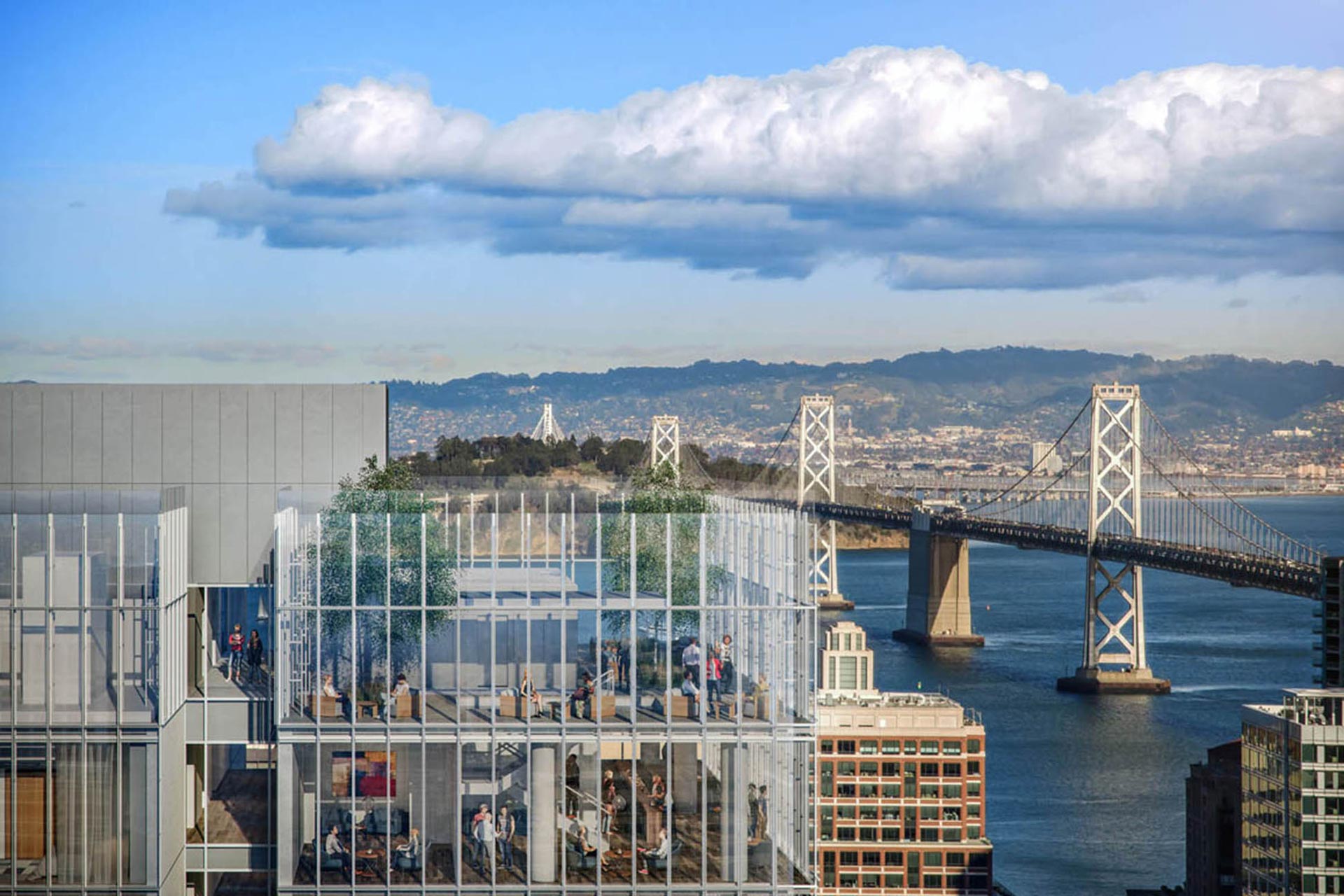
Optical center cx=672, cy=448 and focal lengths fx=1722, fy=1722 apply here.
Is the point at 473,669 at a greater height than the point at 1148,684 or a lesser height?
greater

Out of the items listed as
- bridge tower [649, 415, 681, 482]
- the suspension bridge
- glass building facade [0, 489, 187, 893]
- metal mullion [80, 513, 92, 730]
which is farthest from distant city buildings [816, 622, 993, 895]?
bridge tower [649, 415, 681, 482]

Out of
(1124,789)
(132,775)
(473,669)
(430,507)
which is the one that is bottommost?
(1124,789)

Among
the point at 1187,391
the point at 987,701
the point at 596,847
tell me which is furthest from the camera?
the point at 1187,391

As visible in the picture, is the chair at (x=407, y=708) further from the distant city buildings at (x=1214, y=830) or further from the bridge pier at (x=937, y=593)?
the bridge pier at (x=937, y=593)

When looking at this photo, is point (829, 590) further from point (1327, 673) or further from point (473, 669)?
point (473, 669)

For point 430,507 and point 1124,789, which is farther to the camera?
point 1124,789

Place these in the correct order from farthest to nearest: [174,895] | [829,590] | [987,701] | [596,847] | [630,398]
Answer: [630,398]
[829,590]
[987,701]
[174,895]
[596,847]

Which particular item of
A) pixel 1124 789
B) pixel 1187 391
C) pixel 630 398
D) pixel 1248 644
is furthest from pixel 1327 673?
pixel 1187 391
